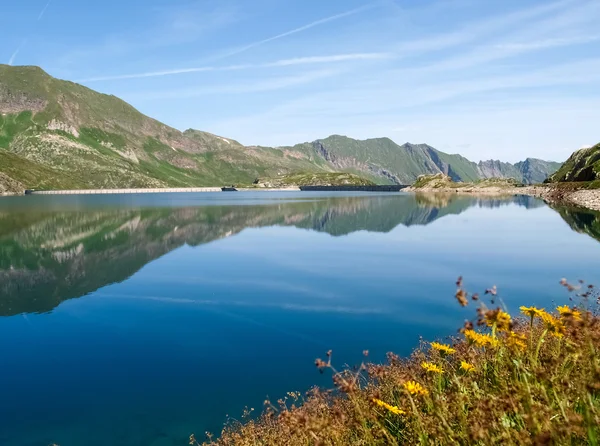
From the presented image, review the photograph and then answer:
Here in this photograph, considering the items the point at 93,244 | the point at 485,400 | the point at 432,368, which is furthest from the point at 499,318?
the point at 93,244

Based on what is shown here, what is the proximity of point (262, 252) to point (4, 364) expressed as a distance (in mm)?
38689

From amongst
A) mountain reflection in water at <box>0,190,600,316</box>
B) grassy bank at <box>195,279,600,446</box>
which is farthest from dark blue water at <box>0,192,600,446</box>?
grassy bank at <box>195,279,600,446</box>

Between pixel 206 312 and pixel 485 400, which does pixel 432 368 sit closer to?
pixel 485 400

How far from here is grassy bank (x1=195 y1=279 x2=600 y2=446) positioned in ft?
18.8

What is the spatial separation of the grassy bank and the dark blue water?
4.14 meters

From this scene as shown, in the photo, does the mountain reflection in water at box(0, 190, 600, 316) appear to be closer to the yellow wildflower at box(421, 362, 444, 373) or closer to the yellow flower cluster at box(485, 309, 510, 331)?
the yellow wildflower at box(421, 362, 444, 373)

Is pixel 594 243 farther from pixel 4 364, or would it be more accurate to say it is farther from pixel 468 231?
pixel 4 364

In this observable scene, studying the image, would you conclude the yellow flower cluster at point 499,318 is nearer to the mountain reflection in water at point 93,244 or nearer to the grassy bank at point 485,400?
the grassy bank at point 485,400

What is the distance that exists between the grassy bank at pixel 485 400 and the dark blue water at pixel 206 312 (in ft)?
13.6

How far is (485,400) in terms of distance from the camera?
661 centimetres

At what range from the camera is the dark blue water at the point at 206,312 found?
1884 cm

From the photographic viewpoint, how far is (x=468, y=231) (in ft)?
268

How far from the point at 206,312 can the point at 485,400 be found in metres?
28.1

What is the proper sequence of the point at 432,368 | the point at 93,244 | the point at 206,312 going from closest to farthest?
the point at 432,368 → the point at 206,312 → the point at 93,244
